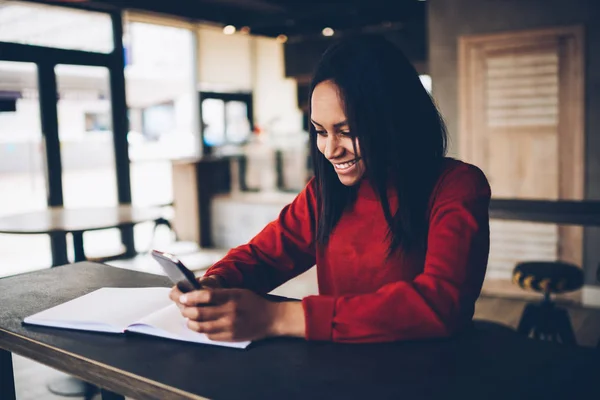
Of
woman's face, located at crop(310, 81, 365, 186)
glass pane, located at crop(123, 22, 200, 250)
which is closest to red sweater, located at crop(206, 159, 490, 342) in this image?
woman's face, located at crop(310, 81, 365, 186)

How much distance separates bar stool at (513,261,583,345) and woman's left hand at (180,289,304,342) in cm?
199

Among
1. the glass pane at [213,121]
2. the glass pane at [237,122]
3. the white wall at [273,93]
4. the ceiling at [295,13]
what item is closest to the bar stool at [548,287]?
the ceiling at [295,13]

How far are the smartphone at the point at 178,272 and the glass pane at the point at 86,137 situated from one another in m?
4.46

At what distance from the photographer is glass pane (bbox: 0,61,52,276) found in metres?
4.99

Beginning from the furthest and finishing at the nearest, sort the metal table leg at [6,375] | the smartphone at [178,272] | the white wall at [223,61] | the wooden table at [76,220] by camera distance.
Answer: the white wall at [223,61] → the wooden table at [76,220] → the metal table leg at [6,375] → the smartphone at [178,272]

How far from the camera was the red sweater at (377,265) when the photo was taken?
1.03m

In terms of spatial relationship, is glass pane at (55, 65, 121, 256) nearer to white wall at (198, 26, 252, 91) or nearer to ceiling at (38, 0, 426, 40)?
ceiling at (38, 0, 426, 40)

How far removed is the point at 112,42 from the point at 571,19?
425 centimetres

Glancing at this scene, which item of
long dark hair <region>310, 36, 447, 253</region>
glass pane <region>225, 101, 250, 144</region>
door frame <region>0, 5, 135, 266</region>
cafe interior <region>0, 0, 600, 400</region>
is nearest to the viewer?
long dark hair <region>310, 36, 447, 253</region>

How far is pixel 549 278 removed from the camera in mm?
2674

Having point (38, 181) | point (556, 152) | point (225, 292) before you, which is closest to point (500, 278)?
point (556, 152)

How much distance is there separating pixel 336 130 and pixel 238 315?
425mm

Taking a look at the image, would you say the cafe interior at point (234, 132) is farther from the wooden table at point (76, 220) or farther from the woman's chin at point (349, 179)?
the woman's chin at point (349, 179)

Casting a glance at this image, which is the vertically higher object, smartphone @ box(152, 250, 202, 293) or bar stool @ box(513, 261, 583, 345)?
smartphone @ box(152, 250, 202, 293)
